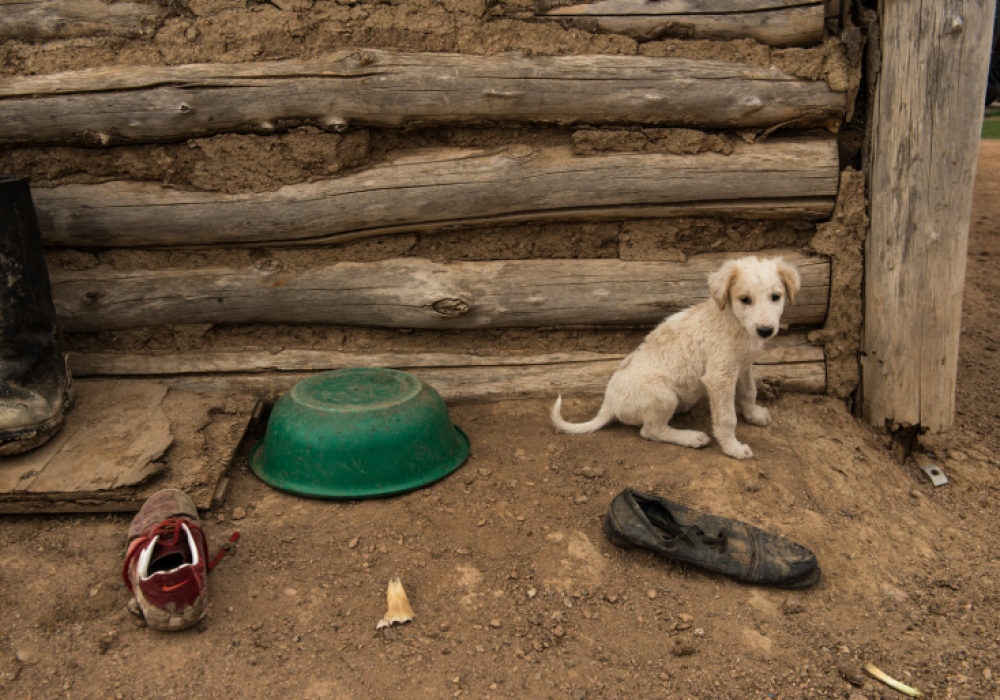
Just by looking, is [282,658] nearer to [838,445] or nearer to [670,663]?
[670,663]

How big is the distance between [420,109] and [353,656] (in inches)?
111

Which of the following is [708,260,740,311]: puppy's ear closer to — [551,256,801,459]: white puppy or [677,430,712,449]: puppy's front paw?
[551,256,801,459]: white puppy

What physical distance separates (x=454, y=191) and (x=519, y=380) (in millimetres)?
1236

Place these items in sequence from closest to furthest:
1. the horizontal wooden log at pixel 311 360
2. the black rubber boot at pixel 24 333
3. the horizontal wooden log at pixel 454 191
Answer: the black rubber boot at pixel 24 333
the horizontal wooden log at pixel 454 191
the horizontal wooden log at pixel 311 360

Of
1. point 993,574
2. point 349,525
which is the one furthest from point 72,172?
point 993,574

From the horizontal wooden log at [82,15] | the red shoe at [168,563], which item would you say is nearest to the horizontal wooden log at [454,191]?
the horizontal wooden log at [82,15]

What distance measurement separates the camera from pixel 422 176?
165 inches

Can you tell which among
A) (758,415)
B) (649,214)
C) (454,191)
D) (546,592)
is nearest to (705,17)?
(649,214)

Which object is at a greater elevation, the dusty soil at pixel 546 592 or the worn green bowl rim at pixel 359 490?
the worn green bowl rim at pixel 359 490

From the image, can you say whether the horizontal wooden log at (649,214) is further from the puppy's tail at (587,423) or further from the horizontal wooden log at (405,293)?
the puppy's tail at (587,423)

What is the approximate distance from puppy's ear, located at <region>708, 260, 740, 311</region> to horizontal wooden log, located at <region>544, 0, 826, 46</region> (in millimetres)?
1402

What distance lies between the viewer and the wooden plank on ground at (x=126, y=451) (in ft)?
11.4

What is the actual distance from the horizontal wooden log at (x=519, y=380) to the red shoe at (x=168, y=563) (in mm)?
1148

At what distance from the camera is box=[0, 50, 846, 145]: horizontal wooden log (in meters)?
3.99
